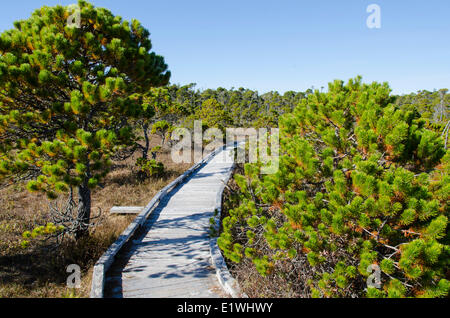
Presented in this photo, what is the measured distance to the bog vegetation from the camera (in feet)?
8.67

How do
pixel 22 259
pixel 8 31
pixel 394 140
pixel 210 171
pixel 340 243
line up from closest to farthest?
pixel 394 140, pixel 340 243, pixel 8 31, pixel 22 259, pixel 210 171

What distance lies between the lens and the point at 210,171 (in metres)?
13.6

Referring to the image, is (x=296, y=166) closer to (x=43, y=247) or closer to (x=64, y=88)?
(x=64, y=88)

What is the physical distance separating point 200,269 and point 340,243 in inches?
105

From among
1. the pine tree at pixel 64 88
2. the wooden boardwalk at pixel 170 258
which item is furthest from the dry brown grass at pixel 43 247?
the pine tree at pixel 64 88

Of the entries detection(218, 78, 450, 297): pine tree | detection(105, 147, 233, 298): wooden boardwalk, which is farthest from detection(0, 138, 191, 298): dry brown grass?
detection(218, 78, 450, 297): pine tree

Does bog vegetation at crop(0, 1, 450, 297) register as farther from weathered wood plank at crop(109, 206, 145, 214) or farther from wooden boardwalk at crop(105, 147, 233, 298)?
weathered wood plank at crop(109, 206, 145, 214)

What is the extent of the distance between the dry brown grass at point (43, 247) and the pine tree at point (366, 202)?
3307mm

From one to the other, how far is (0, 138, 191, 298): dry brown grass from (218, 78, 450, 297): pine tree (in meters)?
3.31

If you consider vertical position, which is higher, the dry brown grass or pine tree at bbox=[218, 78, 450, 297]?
pine tree at bbox=[218, 78, 450, 297]

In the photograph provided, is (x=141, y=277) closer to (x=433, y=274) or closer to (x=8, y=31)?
(x=433, y=274)

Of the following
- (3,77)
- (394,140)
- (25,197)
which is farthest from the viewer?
(25,197)

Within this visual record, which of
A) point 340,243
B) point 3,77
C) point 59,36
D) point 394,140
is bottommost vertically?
point 340,243
